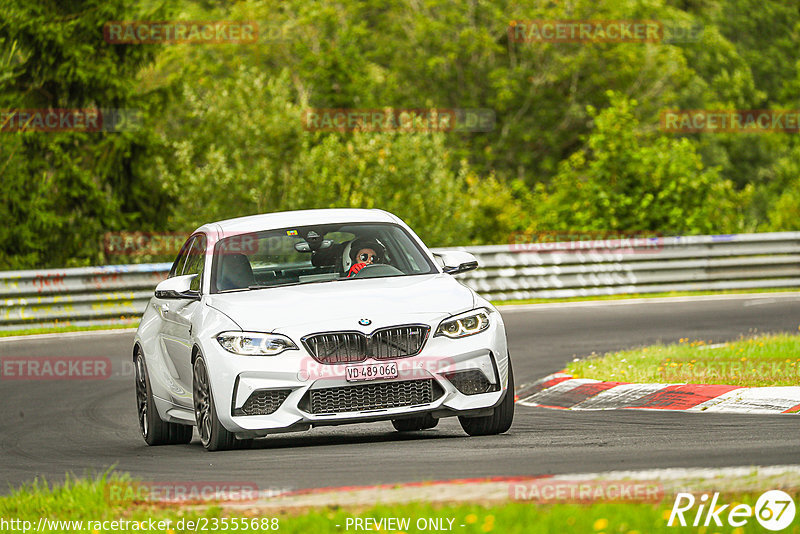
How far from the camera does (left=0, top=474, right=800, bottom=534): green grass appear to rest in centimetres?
538

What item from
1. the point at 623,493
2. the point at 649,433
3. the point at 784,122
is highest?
the point at 623,493

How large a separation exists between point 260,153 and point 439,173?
13.8ft

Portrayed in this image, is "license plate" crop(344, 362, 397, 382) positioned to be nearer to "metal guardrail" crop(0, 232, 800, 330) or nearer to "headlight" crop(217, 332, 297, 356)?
"headlight" crop(217, 332, 297, 356)

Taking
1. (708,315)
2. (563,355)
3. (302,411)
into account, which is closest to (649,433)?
(302,411)

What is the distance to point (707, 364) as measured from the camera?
41.0 ft

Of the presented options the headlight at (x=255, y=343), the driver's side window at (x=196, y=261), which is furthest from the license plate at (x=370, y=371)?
the driver's side window at (x=196, y=261)

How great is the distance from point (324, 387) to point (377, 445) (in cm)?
71

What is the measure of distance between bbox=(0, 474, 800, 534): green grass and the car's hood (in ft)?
7.22

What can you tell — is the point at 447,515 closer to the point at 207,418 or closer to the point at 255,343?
the point at 255,343

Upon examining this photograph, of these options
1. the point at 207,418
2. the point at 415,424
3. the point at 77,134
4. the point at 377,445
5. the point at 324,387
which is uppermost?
the point at 324,387

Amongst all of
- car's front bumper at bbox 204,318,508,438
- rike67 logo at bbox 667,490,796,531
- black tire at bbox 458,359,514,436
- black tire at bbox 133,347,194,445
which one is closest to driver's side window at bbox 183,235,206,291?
black tire at bbox 133,347,194,445

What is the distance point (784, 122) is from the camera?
71688 millimetres

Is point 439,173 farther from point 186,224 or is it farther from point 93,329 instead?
point 93,329

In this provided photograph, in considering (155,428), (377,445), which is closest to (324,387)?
(377,445)
